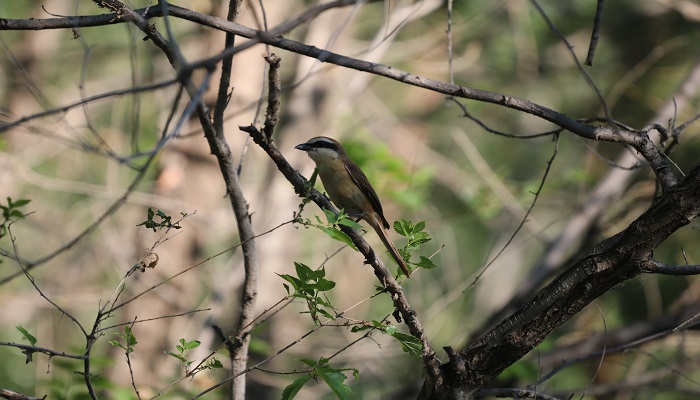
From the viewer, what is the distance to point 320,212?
7250 mm

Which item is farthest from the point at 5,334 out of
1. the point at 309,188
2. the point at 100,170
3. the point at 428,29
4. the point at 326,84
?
the point at 309,188

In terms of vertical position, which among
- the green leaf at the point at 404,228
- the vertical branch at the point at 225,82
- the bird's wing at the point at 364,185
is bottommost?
the green leaf at the point at 404,228

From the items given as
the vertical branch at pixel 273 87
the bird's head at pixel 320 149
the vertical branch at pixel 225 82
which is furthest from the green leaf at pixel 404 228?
the bird's head at pixel 320 149

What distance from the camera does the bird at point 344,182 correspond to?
176 inches

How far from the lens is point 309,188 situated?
243cm

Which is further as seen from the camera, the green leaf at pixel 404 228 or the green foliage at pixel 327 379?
the green leaf at pixel 404 228

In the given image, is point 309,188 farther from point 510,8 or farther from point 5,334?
point 5,334

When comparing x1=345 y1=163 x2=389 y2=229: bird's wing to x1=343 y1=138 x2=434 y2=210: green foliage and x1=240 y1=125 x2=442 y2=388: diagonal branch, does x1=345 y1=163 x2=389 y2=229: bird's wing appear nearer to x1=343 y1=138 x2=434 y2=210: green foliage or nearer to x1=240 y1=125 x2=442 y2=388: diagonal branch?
x1=343 y1=138 x2=434 y2=210: green foliage

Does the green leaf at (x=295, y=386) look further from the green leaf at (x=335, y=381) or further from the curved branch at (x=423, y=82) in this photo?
the curved branch at (x=423, y=82)

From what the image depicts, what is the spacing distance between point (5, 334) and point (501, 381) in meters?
7.07

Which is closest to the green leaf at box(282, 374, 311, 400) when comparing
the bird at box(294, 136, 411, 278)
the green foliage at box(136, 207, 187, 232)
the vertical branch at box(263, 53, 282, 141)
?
the green foliage at box(136, 207, 187, 232)

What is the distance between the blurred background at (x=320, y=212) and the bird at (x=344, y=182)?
85 centimetres

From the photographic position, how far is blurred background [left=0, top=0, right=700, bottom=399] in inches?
235

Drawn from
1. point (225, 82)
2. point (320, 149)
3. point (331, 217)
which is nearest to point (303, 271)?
point (331, 217)
